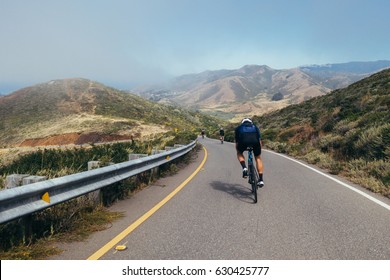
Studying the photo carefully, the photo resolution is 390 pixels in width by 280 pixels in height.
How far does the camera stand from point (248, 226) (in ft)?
19.5

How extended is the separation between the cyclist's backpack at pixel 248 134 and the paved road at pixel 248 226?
1.26 metres

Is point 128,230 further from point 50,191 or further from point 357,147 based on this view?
point 357,147

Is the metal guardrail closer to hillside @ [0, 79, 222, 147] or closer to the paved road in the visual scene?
the paved road

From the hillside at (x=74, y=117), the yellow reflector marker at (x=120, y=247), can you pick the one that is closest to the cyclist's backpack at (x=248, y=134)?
the yellow reflector marker at (x=120, y=247)

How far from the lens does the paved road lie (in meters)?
4.71

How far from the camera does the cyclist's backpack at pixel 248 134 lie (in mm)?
8703

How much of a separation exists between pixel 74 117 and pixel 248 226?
72097 mm

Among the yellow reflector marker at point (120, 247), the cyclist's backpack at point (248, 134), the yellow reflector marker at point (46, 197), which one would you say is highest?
the cyclist's backpack at point (248, 134)

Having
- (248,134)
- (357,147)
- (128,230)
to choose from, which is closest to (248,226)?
(128,230)

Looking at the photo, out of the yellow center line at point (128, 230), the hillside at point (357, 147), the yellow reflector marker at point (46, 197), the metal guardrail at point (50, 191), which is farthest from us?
the hillside at point (357, 147)

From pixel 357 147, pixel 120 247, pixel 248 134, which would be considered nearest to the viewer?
pixel 120 247

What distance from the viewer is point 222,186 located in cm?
985

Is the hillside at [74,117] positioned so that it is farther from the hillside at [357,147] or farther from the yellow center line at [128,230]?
the yellow center line at [128,230]
